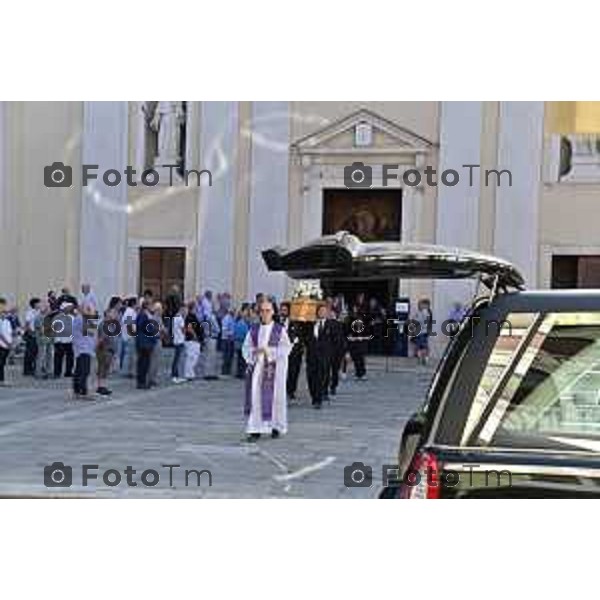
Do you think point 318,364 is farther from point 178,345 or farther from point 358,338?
point 358,338

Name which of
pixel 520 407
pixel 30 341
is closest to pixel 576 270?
pixel 520 407

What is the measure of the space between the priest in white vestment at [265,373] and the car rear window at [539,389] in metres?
5.43

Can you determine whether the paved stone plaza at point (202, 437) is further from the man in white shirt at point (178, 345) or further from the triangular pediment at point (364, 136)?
the triangular pediment at point (364, 136)

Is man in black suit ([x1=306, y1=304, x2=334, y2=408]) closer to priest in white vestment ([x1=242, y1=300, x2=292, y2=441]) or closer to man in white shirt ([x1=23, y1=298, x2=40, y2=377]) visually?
priest in white vestment ([x1=242, y1=300, x2=292, y2=441])

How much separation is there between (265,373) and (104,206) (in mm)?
2261

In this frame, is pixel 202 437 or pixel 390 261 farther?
pixel 202 437

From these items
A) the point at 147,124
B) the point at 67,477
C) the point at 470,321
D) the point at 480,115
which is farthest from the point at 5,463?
the point at 470,321

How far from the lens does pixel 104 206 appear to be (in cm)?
672

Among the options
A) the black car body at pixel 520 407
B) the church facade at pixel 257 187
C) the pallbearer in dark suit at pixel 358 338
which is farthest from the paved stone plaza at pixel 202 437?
the black car body at pixel 520 407

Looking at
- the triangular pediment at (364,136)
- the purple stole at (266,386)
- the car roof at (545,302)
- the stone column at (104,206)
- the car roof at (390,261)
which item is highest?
the triangular pediment at (364,136)

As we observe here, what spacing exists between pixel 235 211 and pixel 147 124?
2.33 m

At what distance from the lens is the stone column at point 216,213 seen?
7.35 meters

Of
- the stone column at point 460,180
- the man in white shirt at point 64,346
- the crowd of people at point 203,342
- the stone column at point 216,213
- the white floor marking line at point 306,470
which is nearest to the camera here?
the stone column at point 460,180
